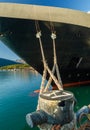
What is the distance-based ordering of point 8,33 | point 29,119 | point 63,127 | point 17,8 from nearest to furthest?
point 29,119
point 63,127
point 17,8
point 8,33

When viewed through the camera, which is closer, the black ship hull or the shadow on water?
the black ship hull

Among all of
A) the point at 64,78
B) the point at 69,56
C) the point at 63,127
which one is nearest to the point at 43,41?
the point at 69,56

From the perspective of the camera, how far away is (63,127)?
552cm

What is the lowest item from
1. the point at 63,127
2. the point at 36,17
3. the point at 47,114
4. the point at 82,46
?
the point at 82,46

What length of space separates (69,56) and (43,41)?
119 inches

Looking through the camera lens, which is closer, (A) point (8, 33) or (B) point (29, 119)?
(B) point (29, 119)

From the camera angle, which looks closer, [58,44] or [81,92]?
[58,44]

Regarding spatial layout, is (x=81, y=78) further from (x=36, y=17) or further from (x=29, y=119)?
(x=29, y=119)

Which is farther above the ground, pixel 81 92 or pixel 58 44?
pixel 58 44

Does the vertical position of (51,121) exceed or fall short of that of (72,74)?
it exceeds it

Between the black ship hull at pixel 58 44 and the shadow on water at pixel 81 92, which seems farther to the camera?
the shadow on water at pixel 81 92

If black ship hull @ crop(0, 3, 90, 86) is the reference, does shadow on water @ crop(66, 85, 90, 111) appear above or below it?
below

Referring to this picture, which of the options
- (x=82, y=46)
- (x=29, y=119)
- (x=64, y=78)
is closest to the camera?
(x=29, y=119)

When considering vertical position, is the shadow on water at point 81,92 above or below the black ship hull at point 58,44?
below
